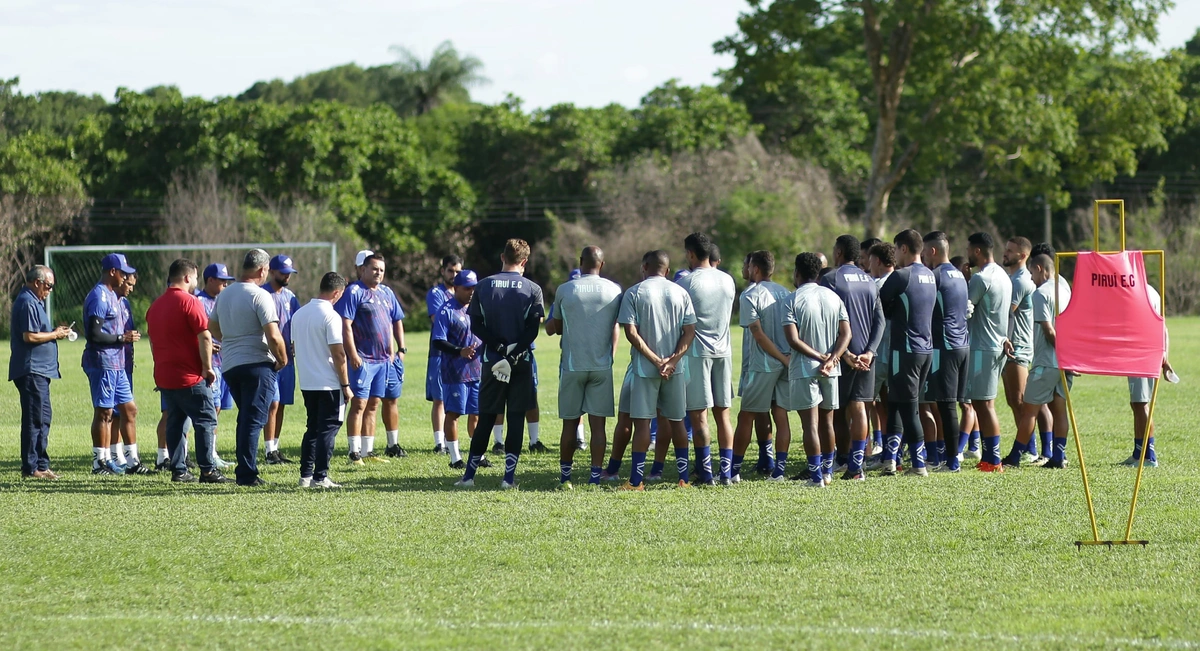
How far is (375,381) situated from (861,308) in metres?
5.12

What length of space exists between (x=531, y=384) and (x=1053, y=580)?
190 inches

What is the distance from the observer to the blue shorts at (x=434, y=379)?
41.2ft

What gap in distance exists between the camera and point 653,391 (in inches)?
398

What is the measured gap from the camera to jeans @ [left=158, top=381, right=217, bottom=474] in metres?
10.5

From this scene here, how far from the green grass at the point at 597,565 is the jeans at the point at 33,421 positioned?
311mm

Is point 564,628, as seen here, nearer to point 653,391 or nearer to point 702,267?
point 653,391

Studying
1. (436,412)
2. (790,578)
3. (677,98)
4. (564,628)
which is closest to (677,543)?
(790,578)

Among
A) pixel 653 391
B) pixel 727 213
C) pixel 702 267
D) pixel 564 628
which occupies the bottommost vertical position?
pixel 564 628

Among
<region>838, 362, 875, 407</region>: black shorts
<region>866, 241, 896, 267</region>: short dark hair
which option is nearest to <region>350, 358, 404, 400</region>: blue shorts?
<region>838, 362, 875, 407</region>: black shorts

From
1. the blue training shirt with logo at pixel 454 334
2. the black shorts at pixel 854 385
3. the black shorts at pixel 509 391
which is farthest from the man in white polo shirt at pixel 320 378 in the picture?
the black shorts at pixel 854 385

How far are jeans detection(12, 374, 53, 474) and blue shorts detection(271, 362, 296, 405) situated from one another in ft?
7.47

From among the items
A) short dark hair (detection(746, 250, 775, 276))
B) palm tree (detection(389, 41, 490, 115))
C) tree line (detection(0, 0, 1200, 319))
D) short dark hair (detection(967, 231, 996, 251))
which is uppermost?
palm tree (detection(389, 41, 490, 115))

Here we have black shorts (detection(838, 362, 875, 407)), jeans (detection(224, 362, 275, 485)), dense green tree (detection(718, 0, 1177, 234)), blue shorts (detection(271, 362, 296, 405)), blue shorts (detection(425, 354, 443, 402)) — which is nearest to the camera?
jeans (detection(224, 362, 275, 485))

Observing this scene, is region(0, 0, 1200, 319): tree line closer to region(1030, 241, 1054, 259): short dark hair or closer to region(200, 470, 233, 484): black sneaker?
region(1030, 241, 1054, 259): short dark hair
